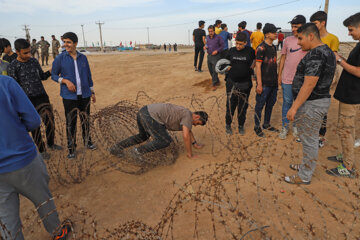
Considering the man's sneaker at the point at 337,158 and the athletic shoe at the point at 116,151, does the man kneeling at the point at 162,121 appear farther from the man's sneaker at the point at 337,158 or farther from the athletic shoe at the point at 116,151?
the man's sneaker at the point at 337,158

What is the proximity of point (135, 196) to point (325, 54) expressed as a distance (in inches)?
130

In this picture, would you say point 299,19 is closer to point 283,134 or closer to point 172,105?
point 283,134

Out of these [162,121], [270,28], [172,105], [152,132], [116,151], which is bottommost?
[116,151]

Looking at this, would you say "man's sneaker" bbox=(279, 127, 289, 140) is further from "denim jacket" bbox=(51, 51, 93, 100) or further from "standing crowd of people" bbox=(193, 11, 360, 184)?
"denim jacket" bbox=(51, 51, 93, 100)

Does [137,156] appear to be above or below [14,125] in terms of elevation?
below

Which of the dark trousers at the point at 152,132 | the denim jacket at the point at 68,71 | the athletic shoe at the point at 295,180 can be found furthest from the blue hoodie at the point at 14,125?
the athletic shoe at the point at 295,180

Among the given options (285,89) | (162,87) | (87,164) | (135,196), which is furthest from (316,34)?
(162,87)

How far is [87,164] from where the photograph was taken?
14.9 ft

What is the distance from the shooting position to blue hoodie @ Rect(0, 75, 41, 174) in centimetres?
194

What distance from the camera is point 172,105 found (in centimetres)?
422

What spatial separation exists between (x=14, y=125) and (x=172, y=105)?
2.59 metres

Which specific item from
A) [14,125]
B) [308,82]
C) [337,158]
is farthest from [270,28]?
Answer: [14,125]

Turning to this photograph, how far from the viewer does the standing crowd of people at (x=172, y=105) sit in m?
2.07

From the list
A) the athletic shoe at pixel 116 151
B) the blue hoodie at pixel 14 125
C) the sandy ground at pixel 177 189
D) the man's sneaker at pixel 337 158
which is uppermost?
the blue hoodie at pixel 14 125
